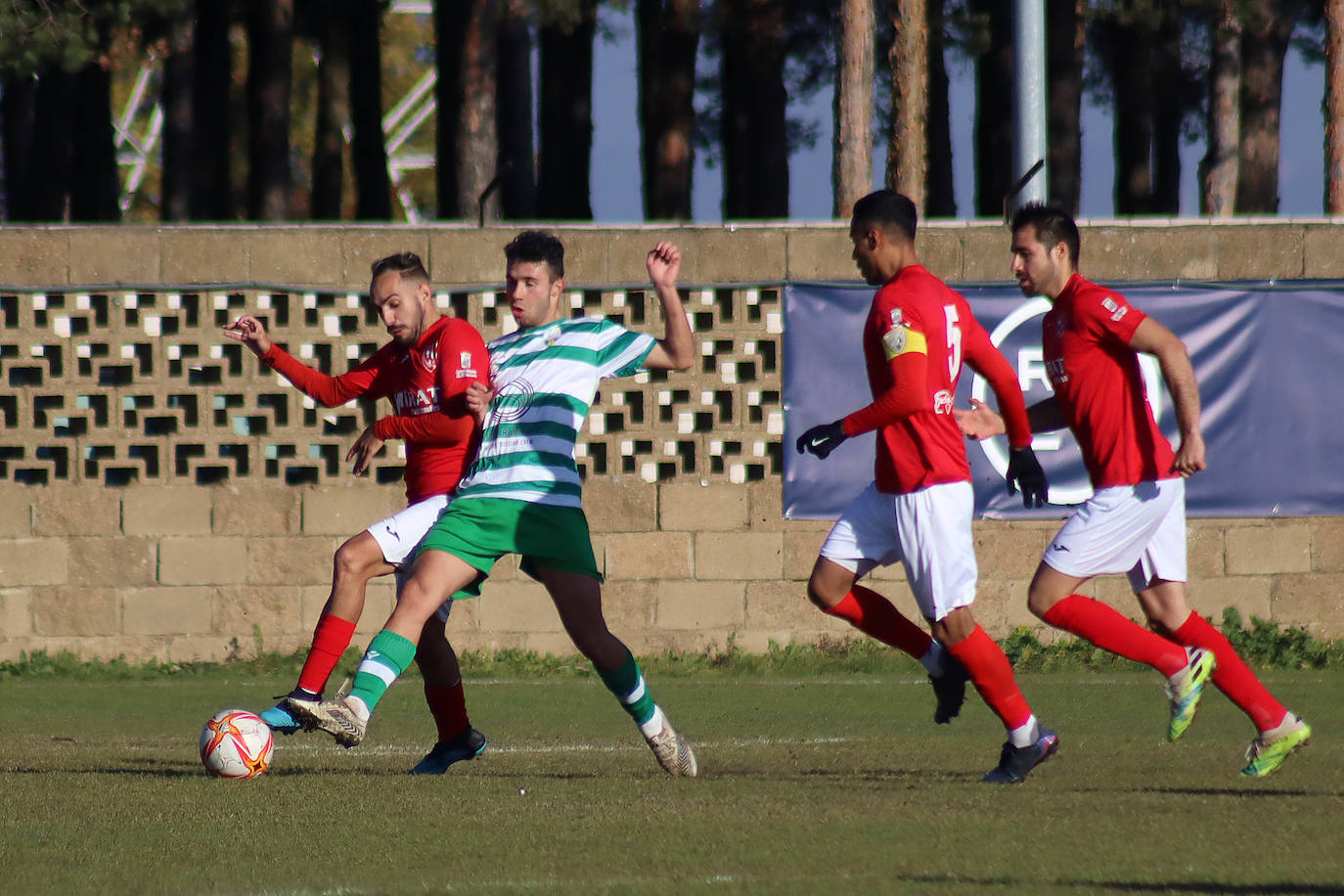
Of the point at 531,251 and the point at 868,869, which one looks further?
the point at 531,251

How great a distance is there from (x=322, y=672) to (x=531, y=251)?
1646 mm

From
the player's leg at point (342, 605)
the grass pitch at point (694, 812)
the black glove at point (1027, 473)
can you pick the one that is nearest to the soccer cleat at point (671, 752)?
the grass pitch at point (694, 812)

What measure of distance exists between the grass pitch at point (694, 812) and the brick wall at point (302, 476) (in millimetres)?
2373

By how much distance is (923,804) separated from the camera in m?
5.82

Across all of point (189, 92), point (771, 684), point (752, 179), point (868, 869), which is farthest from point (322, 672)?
point (189, 92)

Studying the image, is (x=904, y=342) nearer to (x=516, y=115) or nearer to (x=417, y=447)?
(x=417, y=447)

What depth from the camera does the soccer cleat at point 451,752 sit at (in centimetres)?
705

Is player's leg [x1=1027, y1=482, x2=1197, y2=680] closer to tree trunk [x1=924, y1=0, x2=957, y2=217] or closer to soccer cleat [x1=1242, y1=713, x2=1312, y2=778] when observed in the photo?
soccer cleat [x1=1242, y1=713, x2=1312, y2=778]

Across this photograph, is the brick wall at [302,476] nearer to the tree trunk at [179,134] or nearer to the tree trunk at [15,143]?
the tree trunk at [179,134]

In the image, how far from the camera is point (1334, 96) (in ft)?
62.5

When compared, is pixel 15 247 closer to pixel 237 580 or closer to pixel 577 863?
pixel 237 580

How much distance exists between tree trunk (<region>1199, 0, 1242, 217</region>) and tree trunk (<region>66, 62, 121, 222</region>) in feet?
47.8

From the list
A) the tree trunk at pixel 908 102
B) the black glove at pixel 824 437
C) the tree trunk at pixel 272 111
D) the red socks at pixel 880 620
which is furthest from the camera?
the tree trunk at pixel 272 111

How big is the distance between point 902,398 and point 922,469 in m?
0.26
